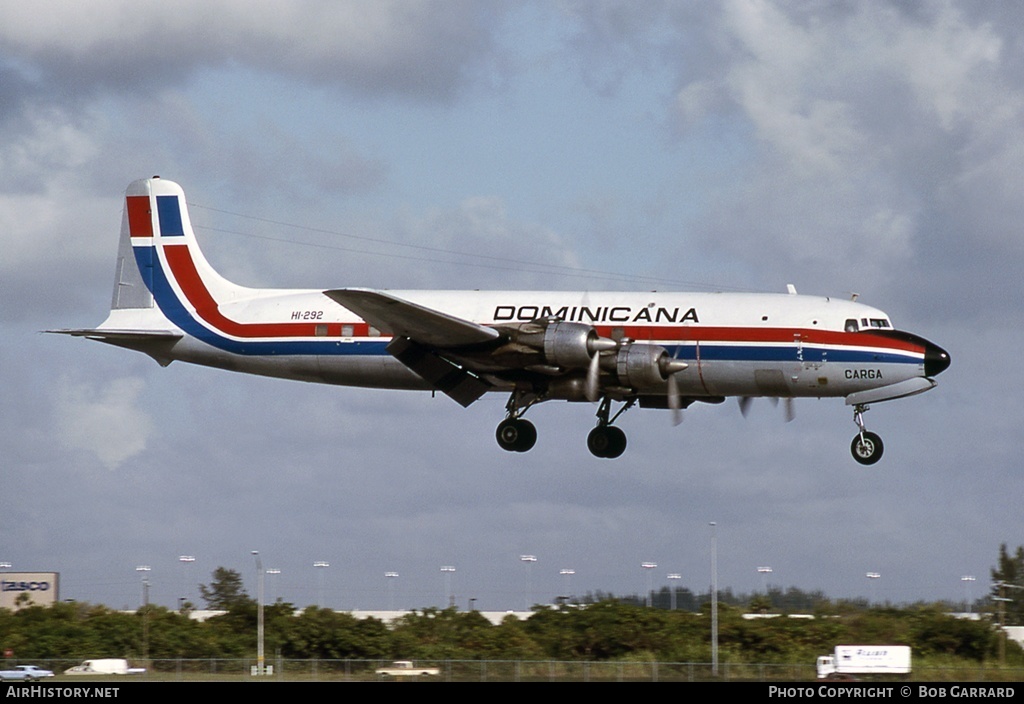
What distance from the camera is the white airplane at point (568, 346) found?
3344 centimetres

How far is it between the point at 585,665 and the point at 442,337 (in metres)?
10.9

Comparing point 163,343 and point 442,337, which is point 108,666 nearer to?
point 163,343

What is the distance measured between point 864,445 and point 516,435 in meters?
8.50

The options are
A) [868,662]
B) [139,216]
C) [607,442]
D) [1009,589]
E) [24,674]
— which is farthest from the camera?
[1009,589]

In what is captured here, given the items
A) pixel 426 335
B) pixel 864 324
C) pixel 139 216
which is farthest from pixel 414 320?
pixel 139 216

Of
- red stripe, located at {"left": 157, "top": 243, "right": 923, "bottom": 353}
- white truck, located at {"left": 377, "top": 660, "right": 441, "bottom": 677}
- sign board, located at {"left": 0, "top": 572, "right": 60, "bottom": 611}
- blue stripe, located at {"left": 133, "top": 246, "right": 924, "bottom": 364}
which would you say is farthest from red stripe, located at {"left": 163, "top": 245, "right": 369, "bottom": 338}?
sign board, located at {"left": 0, "top": 572, "right": 60, "bottom": 611}

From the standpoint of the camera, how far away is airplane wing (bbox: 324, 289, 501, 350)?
1302 inches

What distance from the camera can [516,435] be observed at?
119 feet

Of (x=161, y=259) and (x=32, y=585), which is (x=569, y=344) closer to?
(x=161, y=259)

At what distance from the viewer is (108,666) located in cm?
3638

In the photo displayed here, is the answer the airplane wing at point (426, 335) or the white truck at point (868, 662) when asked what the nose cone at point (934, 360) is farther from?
the airplane wing at point (426, 335)

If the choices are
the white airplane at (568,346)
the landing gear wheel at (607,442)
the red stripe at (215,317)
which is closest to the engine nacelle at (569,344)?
the white airplane at (568,346)

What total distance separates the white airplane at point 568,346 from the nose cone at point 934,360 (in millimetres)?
40

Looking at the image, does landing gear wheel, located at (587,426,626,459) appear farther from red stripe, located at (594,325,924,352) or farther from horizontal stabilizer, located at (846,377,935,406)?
horizontal stabilizer, located at (846,377,935,406)
